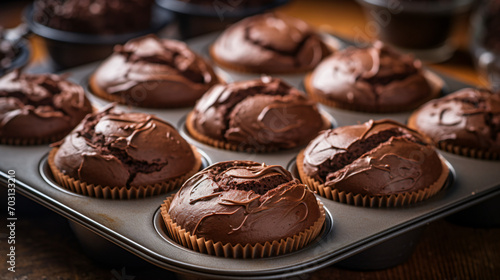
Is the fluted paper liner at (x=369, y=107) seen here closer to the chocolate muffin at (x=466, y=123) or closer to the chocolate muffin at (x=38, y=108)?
the chocolate muffin at (x=466, y=123)

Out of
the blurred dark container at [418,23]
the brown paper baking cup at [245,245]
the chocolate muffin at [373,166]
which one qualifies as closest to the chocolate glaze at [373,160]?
the chocolate muffin at [373,166]

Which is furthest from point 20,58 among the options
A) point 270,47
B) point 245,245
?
point 245,245

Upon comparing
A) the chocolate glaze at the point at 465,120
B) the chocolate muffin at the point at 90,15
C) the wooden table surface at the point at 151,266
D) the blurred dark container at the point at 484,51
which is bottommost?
the wooden table surface at the point at 151,266

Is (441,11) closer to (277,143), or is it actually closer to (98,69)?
(277,143)

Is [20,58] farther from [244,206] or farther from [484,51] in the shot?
[484,51]

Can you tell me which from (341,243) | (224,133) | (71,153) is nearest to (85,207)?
(71,153)
